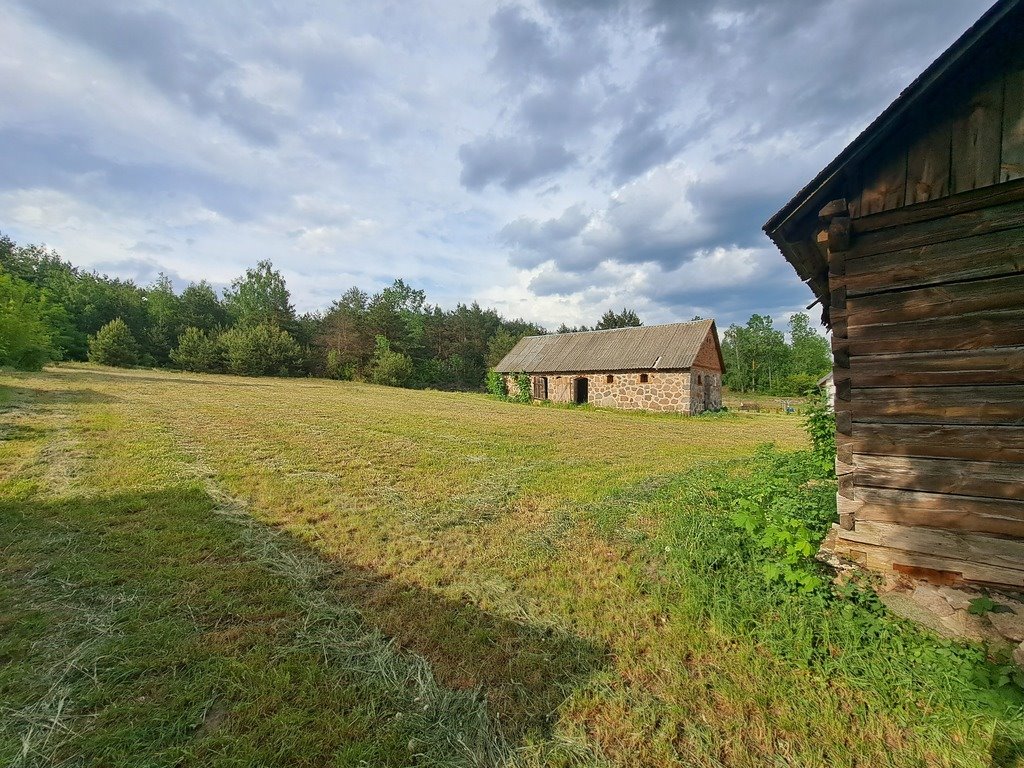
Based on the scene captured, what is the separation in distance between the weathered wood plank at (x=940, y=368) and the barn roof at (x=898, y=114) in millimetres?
1424

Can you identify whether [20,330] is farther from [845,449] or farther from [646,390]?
[646,390]

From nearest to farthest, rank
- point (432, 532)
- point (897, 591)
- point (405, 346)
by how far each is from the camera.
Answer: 1. point (897, 591)
2. point (432, 532)
3. point (405, 346)

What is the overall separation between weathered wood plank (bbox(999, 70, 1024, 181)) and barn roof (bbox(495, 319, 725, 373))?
722 inches

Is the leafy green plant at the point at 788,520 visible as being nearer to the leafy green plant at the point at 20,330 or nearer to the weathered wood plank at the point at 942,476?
the weathered wood plank at the point at 942,476

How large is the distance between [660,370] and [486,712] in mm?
21343

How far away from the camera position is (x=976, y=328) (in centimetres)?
326

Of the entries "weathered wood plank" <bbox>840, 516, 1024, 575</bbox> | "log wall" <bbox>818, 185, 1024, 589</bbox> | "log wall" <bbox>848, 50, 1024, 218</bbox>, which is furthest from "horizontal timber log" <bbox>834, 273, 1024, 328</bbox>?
"weathered wood plank" <bbox>840, 516, 1024, 575</bbox>

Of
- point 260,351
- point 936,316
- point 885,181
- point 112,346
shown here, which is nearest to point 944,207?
point 885,181

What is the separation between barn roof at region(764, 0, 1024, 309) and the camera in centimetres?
305

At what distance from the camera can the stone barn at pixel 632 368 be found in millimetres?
21672

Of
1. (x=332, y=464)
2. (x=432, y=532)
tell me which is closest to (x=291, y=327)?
(x=332, y=464)

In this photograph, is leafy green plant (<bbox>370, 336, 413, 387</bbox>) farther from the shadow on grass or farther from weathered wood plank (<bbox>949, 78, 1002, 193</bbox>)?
weathered wood plank (<bbox>949, 78, 1002, 193</bbox>)

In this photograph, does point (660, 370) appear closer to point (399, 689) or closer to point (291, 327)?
point (399, 689)

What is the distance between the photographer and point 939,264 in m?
3.42
